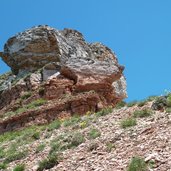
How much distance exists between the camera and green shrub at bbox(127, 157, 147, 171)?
10.1 m

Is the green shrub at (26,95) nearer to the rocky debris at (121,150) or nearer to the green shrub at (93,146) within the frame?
the rocky debris at (121,150)

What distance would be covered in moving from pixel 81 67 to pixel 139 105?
12.5 metres

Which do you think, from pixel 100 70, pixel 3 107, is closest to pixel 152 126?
pixel 100 70

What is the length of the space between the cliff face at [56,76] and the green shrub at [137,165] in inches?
669

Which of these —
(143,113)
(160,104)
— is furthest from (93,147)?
(160,104)

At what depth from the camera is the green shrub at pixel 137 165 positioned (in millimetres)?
10078

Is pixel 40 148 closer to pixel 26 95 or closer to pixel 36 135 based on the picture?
pixel 36 135

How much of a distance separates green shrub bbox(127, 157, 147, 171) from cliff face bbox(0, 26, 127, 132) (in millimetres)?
16982

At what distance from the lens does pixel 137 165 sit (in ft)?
33.4

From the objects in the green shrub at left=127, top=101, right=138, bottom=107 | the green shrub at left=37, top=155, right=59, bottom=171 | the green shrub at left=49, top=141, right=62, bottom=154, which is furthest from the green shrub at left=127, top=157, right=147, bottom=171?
the green shrub at left=127, top=101, right=138, bottom=107

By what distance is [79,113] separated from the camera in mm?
27266

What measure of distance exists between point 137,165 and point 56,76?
21401 millimetres

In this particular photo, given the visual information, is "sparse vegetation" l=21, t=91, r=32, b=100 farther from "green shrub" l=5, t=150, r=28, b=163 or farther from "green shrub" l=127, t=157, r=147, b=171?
"green shrub" l=127, t=157, r=147, b=171

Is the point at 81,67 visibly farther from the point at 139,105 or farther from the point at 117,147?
the point at 117,147
